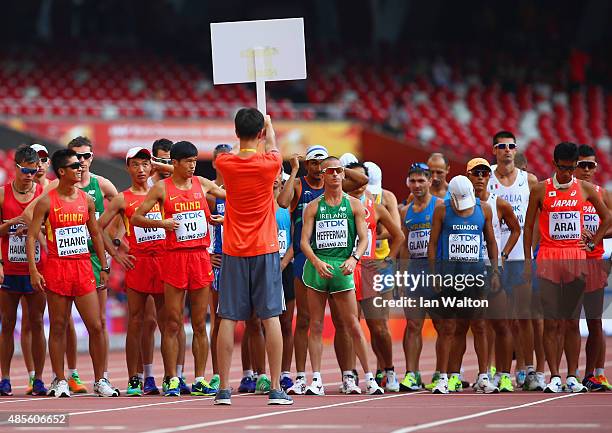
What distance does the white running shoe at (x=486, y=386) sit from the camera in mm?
12695

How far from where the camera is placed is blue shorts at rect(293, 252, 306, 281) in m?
13.0

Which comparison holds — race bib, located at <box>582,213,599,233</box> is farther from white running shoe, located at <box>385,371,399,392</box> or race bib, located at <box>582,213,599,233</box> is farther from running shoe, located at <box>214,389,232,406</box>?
running shoe, located at <box>214,389,232,406</box>

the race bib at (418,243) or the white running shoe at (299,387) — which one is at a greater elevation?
the race bib at (418,243)

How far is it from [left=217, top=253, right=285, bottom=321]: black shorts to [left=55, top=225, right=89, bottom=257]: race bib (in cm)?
191

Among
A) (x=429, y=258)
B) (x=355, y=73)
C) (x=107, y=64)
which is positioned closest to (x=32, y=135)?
(x=107, y=64)

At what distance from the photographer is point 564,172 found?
12.9 meters

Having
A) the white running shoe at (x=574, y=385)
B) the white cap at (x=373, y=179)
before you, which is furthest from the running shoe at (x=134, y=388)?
the white running shoe at (x=574, y=385)

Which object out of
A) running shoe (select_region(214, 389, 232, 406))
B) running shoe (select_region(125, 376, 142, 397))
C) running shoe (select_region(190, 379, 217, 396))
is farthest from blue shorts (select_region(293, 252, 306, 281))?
running shoe (select_region(214, 389, 232, 406))

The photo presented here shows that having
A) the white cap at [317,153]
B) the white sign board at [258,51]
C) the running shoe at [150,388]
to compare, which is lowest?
the running shoe at [150,388]

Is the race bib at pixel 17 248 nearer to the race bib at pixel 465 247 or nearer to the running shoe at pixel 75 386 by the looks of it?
the running shoe at pixel 75 386

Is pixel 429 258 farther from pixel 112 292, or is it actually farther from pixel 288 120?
pixel 288 120

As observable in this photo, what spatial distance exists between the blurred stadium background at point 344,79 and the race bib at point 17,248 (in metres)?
12.2

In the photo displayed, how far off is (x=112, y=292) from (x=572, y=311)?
12455mm

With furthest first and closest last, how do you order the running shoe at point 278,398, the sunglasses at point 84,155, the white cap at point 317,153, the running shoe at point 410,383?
1. the sunglasses at point 84,155
2. the running shoe at point 410,383
3. the white cap at point 317,153
4. the running shoe at point 278,398
